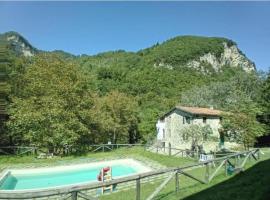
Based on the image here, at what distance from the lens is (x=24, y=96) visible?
3359 cm

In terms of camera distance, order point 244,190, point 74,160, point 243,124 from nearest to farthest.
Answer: point 244,190
point 74,160
point 243,124

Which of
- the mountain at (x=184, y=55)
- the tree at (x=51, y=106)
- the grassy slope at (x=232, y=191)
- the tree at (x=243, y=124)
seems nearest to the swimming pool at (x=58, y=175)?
the tree at (x=51, y=106)

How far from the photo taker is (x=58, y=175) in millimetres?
24391

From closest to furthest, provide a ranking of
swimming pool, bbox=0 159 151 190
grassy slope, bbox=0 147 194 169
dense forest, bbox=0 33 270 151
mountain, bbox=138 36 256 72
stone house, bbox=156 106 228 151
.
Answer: swimming pool, bbox=0 159 151 190
grassy slope, bbox=0 147 194 169
dense forest, bbox=0 33 270 151
stone house, bbox=156 106 228 151
mountain, bbox=138 36 256 72

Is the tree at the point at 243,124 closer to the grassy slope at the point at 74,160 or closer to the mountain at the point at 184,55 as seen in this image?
the grassy slope at the point at 74,160

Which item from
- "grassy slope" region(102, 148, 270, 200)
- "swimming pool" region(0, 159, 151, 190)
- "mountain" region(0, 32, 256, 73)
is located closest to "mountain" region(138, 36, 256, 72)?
"mountain" region(0, 32, 256, 73)

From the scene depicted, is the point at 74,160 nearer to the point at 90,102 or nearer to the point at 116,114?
the point at 90,102

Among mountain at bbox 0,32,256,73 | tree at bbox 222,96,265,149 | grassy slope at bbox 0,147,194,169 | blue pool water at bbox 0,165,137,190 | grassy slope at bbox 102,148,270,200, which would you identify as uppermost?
mountain at bbox 0,32,256,73

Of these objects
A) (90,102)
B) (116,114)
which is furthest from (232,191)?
(116,114)

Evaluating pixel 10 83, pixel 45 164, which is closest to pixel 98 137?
pixel 10 83

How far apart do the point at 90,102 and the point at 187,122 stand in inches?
425

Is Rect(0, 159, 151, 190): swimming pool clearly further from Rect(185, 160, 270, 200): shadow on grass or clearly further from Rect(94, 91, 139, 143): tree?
Rect(94, 91, 139, 143): tree

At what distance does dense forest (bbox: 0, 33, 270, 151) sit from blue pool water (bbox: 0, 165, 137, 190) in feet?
17.6

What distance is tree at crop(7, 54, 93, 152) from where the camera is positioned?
29938 millimetres
